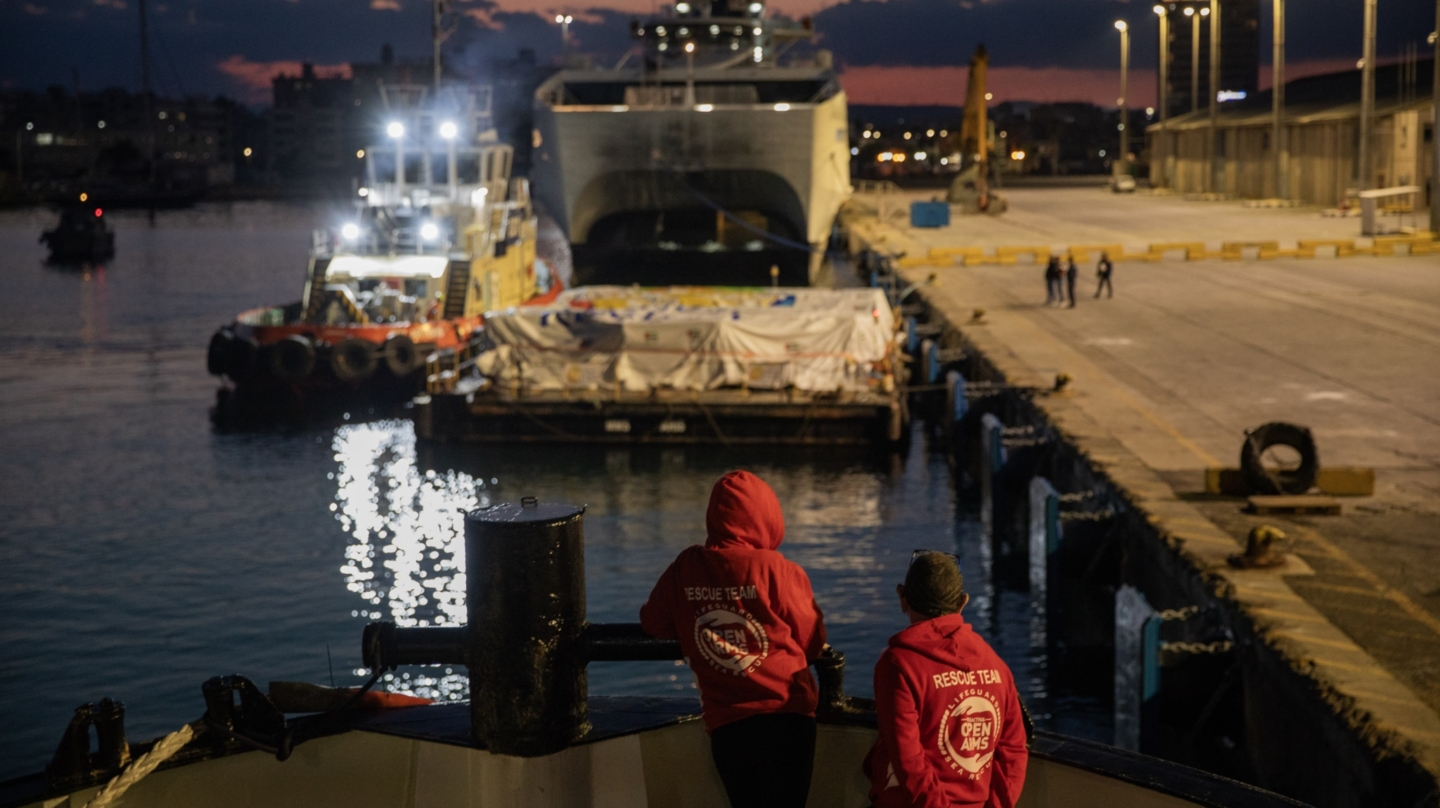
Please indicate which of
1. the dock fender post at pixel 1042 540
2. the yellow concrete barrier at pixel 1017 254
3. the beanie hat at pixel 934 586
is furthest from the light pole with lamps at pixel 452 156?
the beanie hat at pixel 934 586

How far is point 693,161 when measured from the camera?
160 feet

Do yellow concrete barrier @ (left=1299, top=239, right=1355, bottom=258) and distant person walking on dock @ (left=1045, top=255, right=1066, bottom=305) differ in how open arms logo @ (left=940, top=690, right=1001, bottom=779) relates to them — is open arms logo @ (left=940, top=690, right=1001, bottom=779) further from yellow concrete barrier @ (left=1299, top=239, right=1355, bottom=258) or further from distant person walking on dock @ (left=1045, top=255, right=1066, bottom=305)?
yellow concrete barrier @ (left=1299, top=239, right=1355, bottom=258)

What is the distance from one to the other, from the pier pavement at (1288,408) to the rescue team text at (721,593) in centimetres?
452

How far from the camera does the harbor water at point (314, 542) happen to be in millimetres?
15664

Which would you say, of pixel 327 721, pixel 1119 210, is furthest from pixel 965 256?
pixel 327 721

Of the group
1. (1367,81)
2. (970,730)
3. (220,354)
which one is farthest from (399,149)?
(970,730)

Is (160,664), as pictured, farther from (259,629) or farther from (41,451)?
(41,451)

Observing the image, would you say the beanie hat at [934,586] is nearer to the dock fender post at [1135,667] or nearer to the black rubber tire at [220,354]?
the dock fender post at [1135,667]

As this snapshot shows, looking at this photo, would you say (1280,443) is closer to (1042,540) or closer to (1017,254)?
(1042,540)

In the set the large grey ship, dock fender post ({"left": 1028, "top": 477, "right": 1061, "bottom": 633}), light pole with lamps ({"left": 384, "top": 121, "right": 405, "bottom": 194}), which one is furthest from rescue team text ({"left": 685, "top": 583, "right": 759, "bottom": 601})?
the large grey ship

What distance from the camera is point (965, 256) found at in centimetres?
4566

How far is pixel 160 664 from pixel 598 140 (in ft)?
112

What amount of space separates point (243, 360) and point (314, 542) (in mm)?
12647

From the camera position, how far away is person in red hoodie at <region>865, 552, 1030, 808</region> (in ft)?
15.0
